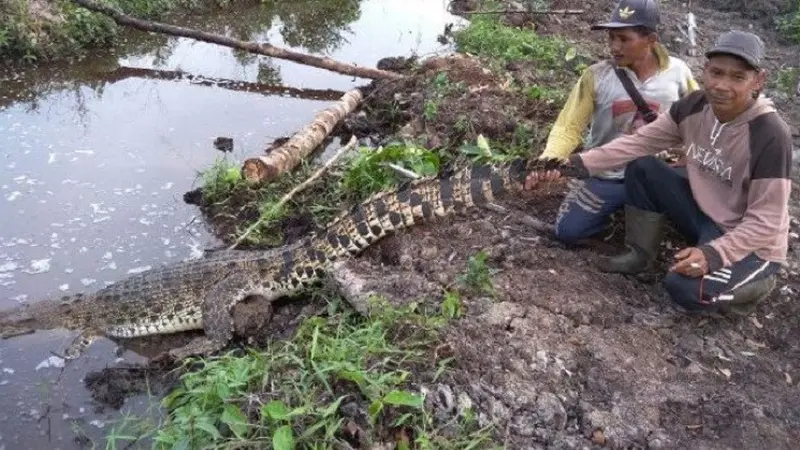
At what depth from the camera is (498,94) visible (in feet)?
23.6

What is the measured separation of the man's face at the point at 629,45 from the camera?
4.36 meters

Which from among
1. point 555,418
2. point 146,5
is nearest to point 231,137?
point 146,5

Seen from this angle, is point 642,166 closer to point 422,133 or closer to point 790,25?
point 422,133

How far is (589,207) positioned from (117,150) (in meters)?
4.81

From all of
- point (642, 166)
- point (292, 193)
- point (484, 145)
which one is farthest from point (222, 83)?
point (642, 166)

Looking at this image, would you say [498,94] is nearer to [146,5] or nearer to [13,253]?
[13,253]

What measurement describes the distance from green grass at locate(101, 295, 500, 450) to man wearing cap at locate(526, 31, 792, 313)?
1.31 meters

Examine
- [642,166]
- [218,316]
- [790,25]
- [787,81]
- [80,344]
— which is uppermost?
[790,25]

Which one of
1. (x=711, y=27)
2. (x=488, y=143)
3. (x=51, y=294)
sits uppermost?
(x=711, y=27)

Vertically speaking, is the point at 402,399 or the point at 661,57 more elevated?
the point at 661,57

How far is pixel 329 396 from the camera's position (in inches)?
129

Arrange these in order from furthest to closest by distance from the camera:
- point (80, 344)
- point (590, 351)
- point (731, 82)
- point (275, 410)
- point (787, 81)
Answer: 1. point (787, 81)
2. point (80, 344)
3. point (590, 351)
4. point (731, 82)
5. point (275, 410)

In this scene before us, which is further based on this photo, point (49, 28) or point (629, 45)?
point (49, 28)

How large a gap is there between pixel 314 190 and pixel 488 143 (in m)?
1.58
